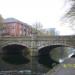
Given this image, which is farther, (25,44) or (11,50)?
(11,50)

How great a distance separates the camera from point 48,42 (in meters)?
60.0

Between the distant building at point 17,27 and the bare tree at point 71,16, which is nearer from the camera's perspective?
the bare tree at point 71,16

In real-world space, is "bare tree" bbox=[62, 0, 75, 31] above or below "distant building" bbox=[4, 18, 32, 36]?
above

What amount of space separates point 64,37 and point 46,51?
36.7 ft

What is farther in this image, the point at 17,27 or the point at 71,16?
the point at 17,27

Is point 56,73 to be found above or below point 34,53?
above

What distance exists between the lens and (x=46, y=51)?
2680 inches

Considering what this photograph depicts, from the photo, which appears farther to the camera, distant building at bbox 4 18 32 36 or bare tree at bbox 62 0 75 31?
distant building at bbox 4 18 32 36

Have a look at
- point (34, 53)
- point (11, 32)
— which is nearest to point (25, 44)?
point (34, 53)

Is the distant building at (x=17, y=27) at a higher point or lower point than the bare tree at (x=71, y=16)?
lower

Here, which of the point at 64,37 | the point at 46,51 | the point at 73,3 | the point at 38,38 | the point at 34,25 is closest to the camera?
the point at 73,3

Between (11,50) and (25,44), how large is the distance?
9.42m

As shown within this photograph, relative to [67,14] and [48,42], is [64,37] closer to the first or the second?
[48,42]

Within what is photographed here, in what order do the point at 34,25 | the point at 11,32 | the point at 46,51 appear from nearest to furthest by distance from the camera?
the point at 46,51 < the point at 34,25 < the point at 11,32
